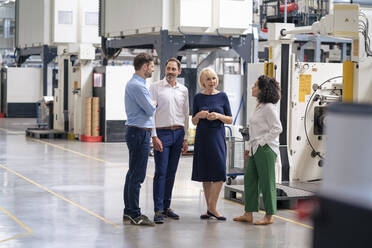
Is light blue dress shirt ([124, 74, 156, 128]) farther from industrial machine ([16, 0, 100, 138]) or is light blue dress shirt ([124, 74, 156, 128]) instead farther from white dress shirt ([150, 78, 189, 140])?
industrial machine ([16, 0, 100, 138])

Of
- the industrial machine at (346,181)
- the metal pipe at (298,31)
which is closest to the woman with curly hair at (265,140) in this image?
the metal pipe at (298,31)

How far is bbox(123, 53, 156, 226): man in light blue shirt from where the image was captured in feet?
22.0

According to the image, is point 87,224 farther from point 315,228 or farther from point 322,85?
point 315,228

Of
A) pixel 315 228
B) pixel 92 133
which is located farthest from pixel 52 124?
pixel 315 228

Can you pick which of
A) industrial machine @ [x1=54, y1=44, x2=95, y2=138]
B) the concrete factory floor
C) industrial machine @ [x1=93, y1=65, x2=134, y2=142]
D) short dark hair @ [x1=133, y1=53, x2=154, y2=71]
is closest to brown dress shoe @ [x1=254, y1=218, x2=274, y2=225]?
the concrete factory floor

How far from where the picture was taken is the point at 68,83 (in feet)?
64.0

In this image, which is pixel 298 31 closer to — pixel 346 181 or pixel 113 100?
pixel 346 181

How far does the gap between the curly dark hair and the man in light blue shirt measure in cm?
115

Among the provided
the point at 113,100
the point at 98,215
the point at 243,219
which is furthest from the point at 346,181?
the point at 113,100

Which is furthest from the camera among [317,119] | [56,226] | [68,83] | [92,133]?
[68,83]

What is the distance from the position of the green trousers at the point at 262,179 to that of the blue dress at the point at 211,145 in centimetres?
32

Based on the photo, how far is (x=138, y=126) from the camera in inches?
265

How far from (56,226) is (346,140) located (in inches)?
218

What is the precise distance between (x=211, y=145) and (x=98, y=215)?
1.64 metres
